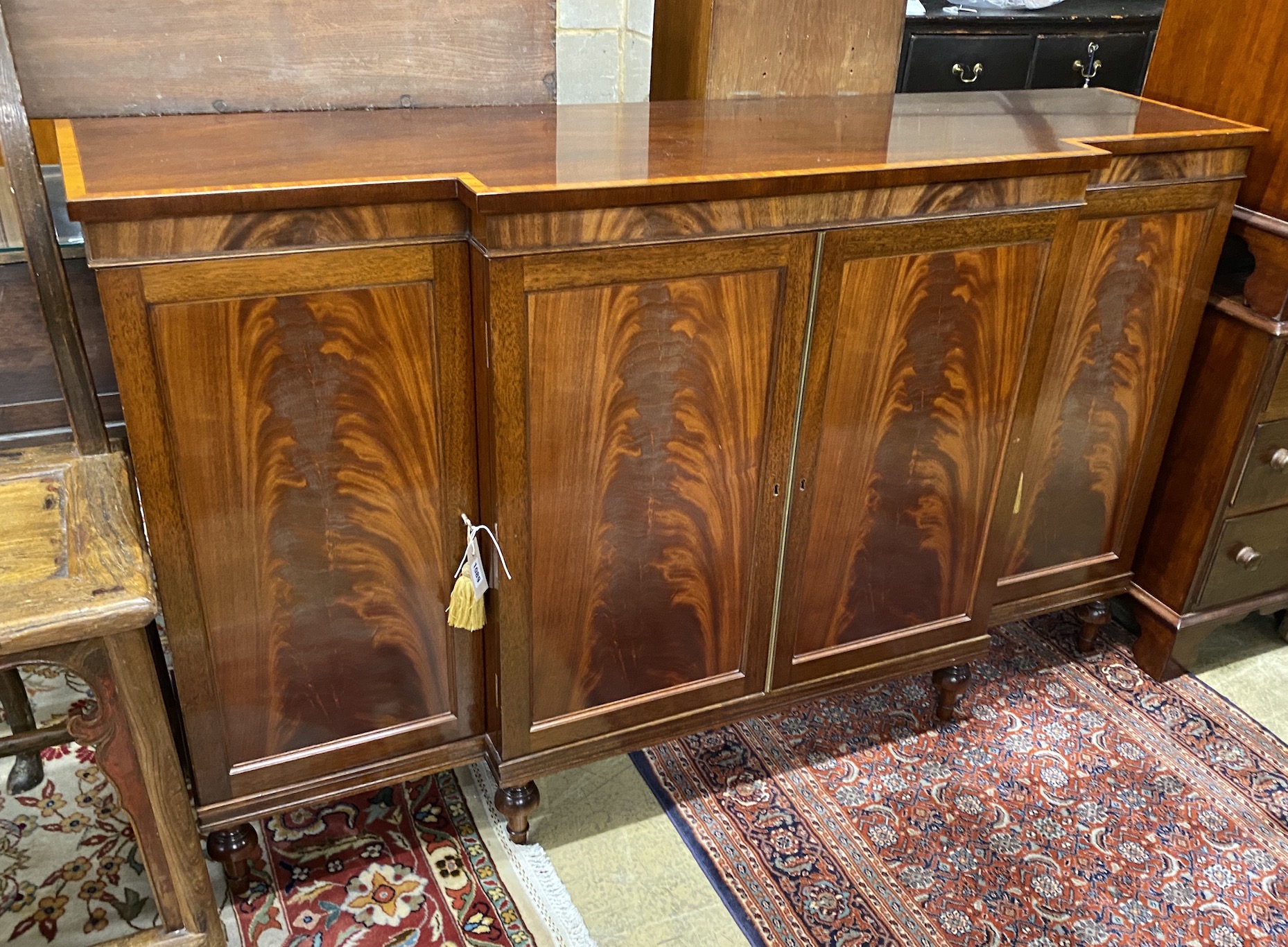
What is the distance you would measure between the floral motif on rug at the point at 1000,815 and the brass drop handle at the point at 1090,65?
2.45 meters

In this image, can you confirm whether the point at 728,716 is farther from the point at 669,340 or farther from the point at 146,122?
the point at 146,122

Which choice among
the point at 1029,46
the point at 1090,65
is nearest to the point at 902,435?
the point at 1029,46

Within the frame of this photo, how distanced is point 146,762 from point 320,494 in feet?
1.33

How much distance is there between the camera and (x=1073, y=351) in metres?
1.90

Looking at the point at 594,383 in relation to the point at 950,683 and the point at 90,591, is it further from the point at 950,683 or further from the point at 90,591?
the point at 950,683

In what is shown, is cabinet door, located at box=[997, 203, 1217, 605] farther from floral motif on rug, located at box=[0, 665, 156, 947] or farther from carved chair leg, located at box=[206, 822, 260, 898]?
floral motif on rug, located at box=[0, 665, 156, 947]

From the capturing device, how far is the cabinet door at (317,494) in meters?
1.29

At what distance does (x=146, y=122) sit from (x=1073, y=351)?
60.9 inches

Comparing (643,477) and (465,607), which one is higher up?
(643,477)

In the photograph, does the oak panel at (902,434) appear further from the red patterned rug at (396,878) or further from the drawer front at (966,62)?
the drawer front at (966,62)

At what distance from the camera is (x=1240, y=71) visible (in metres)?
1.91

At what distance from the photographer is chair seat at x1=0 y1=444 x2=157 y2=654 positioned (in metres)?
1.21

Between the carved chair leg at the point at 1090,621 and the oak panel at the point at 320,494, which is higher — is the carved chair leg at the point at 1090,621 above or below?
below

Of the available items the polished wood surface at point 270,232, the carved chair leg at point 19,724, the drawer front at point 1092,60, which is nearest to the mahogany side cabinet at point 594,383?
the polished wood surface at point 270,232
